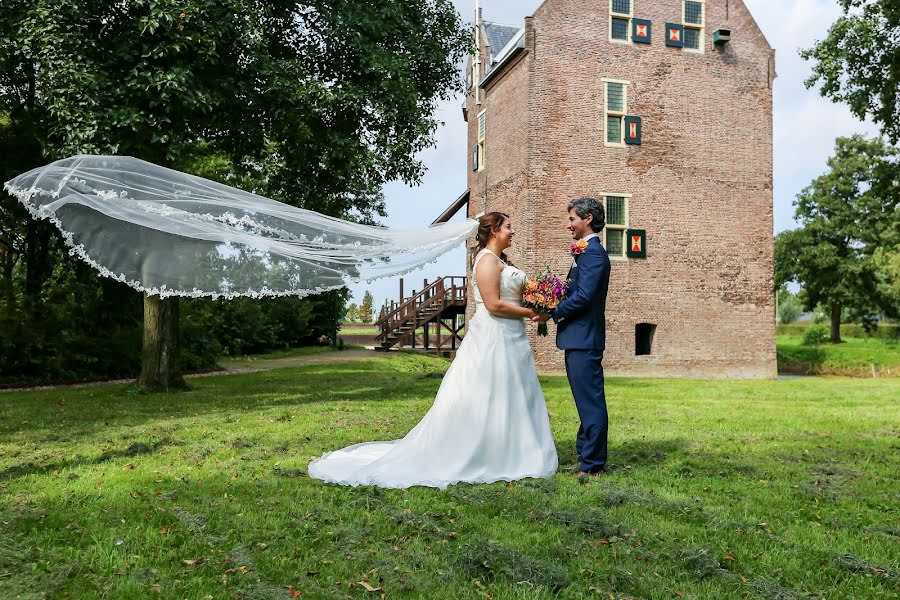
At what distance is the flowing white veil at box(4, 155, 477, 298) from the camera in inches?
279

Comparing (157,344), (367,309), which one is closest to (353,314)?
(367,309)

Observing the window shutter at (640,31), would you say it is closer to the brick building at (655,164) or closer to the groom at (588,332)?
the brick building at (655,164)

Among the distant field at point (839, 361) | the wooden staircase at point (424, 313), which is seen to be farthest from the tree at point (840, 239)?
the wooden staircase at point (424, 313)

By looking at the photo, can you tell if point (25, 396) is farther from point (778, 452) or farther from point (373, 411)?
point (778, 452)

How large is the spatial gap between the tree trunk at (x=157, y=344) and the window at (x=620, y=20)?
15836mm

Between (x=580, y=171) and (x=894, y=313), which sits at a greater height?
(x=580, y=171)

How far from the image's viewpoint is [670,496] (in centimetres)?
545

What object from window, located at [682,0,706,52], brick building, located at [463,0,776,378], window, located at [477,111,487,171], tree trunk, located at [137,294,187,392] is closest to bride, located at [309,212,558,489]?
tree trunk, located at [137,294,187,392]

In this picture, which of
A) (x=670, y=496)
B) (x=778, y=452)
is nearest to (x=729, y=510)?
(x=670, y=496)

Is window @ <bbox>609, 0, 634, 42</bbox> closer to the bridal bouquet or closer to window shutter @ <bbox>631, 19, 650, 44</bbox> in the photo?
window shutter @ <bbox>631, 19, 650, 44</bbox>

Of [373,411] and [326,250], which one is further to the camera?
[373,411]

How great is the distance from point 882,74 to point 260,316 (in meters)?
21.5

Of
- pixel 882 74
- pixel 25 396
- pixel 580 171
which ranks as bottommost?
pixel 25 396

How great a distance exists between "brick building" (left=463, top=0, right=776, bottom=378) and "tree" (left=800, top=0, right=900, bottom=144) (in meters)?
3.60
